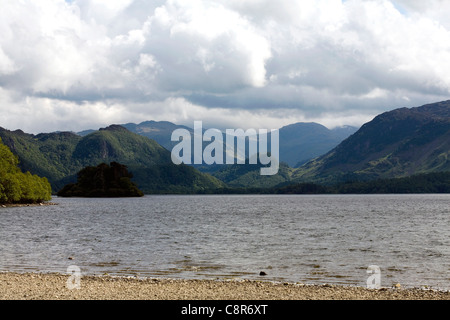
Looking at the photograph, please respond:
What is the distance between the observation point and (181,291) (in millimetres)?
34969

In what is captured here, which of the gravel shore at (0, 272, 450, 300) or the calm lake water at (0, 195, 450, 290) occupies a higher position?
the gravel shore at (0, 272, 450, 300)

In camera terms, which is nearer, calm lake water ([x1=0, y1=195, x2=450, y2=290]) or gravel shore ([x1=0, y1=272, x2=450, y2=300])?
gravel shore ([x1=0, y1=272, x2=450, y2=300])

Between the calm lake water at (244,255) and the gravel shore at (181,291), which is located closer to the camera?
the gravel shore at (181,291)

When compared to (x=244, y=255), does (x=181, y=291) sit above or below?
above

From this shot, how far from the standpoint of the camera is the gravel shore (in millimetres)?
32406

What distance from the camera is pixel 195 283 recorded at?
39.7 m

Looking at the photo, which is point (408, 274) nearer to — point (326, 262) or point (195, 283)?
point (326, 262)

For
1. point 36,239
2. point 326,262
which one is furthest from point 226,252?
point 36,239

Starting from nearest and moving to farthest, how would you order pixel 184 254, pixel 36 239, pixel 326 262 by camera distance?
1. pixel 326 262
2. pixel 184 254
3. pixel 36 239

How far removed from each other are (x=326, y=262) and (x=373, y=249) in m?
17.8

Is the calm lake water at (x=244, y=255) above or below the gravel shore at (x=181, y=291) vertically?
below

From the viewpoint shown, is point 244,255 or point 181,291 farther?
point 244,255

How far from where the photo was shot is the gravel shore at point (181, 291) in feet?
106
